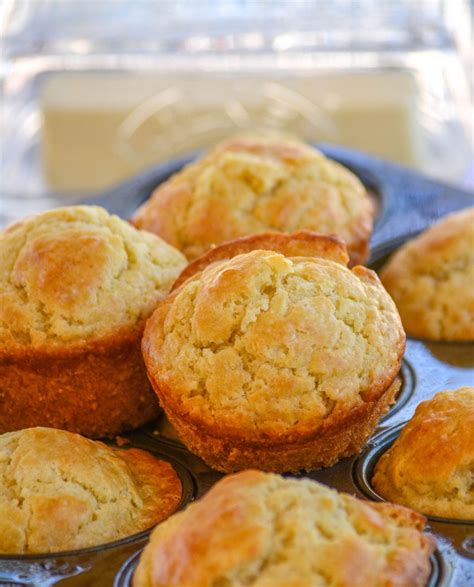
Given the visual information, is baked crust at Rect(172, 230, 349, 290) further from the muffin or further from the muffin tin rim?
the muffin tin rim

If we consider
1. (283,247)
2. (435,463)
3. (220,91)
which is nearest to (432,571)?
(435,463)

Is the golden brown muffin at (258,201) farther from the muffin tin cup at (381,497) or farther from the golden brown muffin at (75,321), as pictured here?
the muffin tin cup at (381,497)

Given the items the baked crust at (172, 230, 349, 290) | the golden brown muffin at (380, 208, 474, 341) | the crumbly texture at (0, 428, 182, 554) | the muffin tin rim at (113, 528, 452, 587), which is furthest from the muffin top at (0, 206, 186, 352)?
the golden brown muffin at (380, 208, 474, 341)

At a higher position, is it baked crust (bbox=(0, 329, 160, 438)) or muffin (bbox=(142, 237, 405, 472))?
muffin (bbox=(142, 237, 405, 472))

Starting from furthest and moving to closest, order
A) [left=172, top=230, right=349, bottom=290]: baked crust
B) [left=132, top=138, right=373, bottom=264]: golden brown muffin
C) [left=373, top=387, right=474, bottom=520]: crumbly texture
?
[left=132, top=138, right=373, bottom=264]: golden brown muffin → [left=172, top=230, right=349, bottom=290]: baked crust → [left=373, top=387, right=474, bottom=520]: crumbly texture

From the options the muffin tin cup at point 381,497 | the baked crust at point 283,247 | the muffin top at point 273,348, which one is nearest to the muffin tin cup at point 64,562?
the muffin top at point 273,348

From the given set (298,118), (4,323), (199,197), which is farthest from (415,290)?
(298,118)
